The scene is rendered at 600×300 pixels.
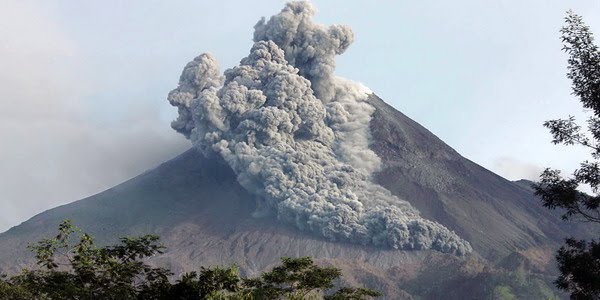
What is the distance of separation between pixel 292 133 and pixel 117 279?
12646 cm

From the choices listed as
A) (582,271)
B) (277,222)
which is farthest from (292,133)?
(582,271)

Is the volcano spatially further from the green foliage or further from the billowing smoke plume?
the green foliage

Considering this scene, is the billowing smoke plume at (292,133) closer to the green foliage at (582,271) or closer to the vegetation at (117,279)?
the vegetation at (117,279)

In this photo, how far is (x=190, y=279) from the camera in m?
27.5

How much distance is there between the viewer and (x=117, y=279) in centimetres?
2481

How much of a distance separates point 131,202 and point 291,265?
16745cm

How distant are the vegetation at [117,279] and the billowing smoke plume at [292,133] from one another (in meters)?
109

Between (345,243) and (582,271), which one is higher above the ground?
(582,271)

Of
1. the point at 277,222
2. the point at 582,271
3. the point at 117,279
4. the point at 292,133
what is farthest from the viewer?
the point at 277,222

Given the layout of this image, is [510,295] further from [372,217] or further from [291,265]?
[291,265]

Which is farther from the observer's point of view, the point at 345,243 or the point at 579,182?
the point at 345,243

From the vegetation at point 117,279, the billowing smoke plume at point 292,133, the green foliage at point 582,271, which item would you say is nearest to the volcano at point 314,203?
the billowing smoke plume at point 292,133

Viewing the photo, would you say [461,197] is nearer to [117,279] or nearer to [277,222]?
[277,222]

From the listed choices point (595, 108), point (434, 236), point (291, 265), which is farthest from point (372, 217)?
point (595, 108)
